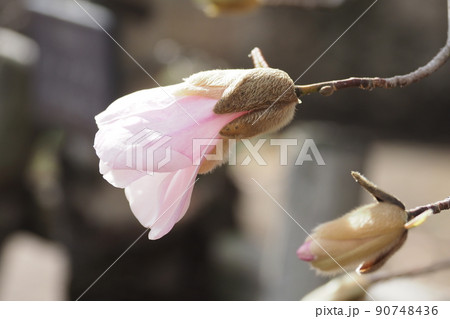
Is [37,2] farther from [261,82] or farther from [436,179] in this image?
[436,179]

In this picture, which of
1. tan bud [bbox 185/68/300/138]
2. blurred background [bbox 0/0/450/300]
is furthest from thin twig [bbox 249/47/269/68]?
blurred background [bbox 0/0/450/300]

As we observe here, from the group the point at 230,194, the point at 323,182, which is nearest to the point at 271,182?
the point at 230,194

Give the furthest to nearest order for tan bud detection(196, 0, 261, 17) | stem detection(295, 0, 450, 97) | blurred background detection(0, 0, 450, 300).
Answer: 1. blurred background detection(0, 0, 450, 300)
2. tan bud detection(196, 0, 261, 17)
3. stem detection(295, 0, 450, 97)

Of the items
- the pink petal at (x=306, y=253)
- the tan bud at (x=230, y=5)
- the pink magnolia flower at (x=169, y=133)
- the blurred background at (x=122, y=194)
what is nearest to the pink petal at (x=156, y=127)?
the pink magnolia flower at (x=169, y=133)

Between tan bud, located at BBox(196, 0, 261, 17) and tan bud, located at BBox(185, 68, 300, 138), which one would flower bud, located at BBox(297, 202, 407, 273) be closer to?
tan bud, located at BBox(185, 68, 300, 138)

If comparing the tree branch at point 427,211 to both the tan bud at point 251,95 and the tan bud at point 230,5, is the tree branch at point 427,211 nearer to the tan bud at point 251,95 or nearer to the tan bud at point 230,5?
the tan bud at point 251,95

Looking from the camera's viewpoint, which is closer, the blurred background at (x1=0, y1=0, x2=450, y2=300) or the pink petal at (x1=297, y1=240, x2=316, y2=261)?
the pink petal at (x1=297, y1=240, x2=316, y2=261)
